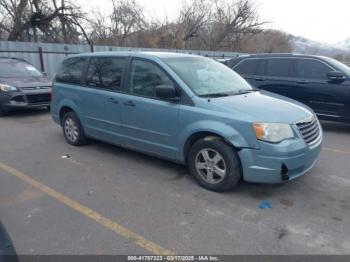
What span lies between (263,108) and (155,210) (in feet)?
5.93

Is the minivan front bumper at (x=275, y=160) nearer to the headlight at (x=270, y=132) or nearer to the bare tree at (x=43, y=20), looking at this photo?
the headlight at (x=270, y=132)

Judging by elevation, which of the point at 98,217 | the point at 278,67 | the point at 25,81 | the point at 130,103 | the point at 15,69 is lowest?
the point at 98,217

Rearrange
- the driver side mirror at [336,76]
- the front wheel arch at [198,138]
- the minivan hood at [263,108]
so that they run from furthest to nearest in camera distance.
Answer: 1. the driver side mirror at [336,76]
2. the front wheel arch at [198,138]
3. the minivan hood at [263,108]

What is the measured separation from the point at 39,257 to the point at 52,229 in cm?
43

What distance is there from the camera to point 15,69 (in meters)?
9.66

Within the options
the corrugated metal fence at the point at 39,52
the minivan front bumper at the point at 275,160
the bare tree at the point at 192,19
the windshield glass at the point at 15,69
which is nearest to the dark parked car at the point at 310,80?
the minivan front bumper at the point at 275,160

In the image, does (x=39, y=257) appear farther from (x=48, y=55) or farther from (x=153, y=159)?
(x=48, y=55)

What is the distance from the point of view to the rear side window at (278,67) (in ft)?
25.6

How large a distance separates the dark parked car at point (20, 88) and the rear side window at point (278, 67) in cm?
615

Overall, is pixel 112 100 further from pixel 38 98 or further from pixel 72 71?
pixel 38 98

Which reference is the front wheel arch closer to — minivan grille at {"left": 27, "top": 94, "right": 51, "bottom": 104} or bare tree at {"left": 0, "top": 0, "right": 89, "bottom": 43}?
minivan grille at {"left": 27, "top": 94, "right": 51, "bottom": 104}

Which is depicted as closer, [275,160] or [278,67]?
[275,160]

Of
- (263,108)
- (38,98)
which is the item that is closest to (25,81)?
(38,98)

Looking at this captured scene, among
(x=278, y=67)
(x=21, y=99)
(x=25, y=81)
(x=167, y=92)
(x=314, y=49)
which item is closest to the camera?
(x=167, y=92)
